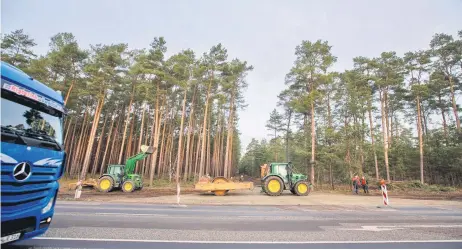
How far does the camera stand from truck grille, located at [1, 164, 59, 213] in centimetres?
257

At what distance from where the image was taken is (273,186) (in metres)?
16.0

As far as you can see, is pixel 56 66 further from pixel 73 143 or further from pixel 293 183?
pixel 293 183

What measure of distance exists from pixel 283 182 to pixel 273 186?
85cm

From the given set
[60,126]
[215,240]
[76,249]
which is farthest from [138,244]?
[60,126]

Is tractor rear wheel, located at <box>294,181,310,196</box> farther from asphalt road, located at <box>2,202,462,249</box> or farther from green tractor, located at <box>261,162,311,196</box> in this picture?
asphalt road, located at <box>2,202,462,249</box>

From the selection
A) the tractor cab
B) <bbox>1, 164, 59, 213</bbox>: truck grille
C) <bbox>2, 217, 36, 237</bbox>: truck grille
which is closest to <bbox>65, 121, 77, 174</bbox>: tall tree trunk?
the tractor cab

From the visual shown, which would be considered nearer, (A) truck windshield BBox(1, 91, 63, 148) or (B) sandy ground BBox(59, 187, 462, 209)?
(A) truck windshield BBox(1, 91, 63, 148)

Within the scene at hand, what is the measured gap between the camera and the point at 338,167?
73.0ft

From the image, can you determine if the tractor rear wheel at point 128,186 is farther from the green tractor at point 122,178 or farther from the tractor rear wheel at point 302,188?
the tractor rear wheel at point 302,188

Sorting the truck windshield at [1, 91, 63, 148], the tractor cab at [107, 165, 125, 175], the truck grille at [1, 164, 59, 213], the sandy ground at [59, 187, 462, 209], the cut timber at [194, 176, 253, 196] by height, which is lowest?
the sandy ground at [59, 187, 462, 209]

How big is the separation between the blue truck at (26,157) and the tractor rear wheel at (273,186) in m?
14.0

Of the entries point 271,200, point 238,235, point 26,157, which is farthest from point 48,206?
point 271,200

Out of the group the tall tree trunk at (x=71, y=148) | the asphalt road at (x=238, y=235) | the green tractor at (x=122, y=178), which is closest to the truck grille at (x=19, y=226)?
the asphalt road at (x=238, y=235)

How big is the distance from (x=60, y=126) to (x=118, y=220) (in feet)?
11.0
